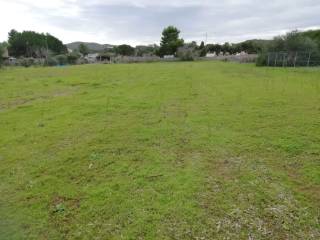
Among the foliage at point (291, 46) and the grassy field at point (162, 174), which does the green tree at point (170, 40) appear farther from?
the grassy field at point (162, 174)

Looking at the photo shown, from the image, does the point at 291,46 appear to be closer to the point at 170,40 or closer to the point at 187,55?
the point at 187,55

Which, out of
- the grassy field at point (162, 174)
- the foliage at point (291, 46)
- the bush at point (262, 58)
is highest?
the foliage at point (291, 46)

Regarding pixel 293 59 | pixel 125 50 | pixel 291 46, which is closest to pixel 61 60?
pixel 125 50

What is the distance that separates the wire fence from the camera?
67.5 feet

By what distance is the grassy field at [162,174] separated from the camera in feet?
8.36

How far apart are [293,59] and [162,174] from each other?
853 inches

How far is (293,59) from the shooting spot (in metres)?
21.4

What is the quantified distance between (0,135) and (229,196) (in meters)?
4.86

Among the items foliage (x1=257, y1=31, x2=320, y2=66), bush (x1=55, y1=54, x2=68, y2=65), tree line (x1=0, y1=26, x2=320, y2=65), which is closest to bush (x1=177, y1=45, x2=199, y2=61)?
tree line (x1=0, y1=26, x2=320, y2=65)

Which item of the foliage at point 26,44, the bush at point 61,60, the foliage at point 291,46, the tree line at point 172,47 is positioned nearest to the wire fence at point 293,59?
the foliage at point 291,46

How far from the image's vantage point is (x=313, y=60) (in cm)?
2062

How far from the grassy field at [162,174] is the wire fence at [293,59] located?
648 inches

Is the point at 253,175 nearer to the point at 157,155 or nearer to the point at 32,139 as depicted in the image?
the point at 157,155

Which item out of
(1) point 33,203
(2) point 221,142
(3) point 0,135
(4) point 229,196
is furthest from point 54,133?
(4) point 229,196
